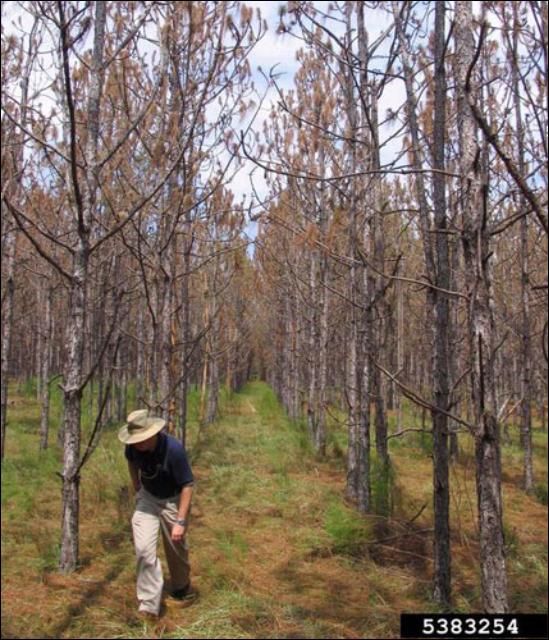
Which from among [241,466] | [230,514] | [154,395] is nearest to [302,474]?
[241,466]

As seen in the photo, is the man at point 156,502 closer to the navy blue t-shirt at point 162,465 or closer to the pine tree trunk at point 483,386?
the navy blue t-shirt at point 162,465

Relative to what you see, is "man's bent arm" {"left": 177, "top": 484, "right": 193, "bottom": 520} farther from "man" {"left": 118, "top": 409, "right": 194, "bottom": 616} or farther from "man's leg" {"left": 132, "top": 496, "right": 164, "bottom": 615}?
"man's leg" {"left": 132, "top": 496, "right": 164, "bottom": 615}

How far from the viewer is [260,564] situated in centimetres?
513

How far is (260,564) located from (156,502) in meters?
1.43

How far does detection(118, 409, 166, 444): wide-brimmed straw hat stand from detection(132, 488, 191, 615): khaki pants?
1.43 feet

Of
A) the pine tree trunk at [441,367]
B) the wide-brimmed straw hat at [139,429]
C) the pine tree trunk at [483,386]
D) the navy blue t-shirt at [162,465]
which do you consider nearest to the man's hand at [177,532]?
the navy blue t-shirt at [162,465]

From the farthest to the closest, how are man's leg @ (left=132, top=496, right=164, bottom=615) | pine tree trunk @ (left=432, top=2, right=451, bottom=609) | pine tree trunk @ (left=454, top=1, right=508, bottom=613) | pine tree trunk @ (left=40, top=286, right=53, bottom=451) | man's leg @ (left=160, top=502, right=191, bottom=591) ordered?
pine tree trunk @ (left=40, top=286, right=53, bottom=451) < man's leg @ (left=160, top=502, right=191, bottom=591) < pine tree trunk @ (left=432, top=2, right=451, bottom=609) < man's leg @ (left=132, top=496, right=164, bottom=615) < pine tree trunk @ (left=454, top=1, right=508, bottom=613)

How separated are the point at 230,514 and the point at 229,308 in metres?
9.51

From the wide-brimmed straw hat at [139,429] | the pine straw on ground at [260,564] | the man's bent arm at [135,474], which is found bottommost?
Answer: the pine straw on ground at [260,564]

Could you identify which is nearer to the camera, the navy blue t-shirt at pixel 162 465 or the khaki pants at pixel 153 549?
the khaki pants at pixel 153 549

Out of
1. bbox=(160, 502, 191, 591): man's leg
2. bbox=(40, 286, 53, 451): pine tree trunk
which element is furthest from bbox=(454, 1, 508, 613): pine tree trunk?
bbox=(40, 286, 53, 451): pine tree trunk

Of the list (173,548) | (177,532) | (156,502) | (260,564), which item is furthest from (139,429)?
(260,564)

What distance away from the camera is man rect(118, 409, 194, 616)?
3.89 metres

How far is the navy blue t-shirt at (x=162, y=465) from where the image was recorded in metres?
4.06
